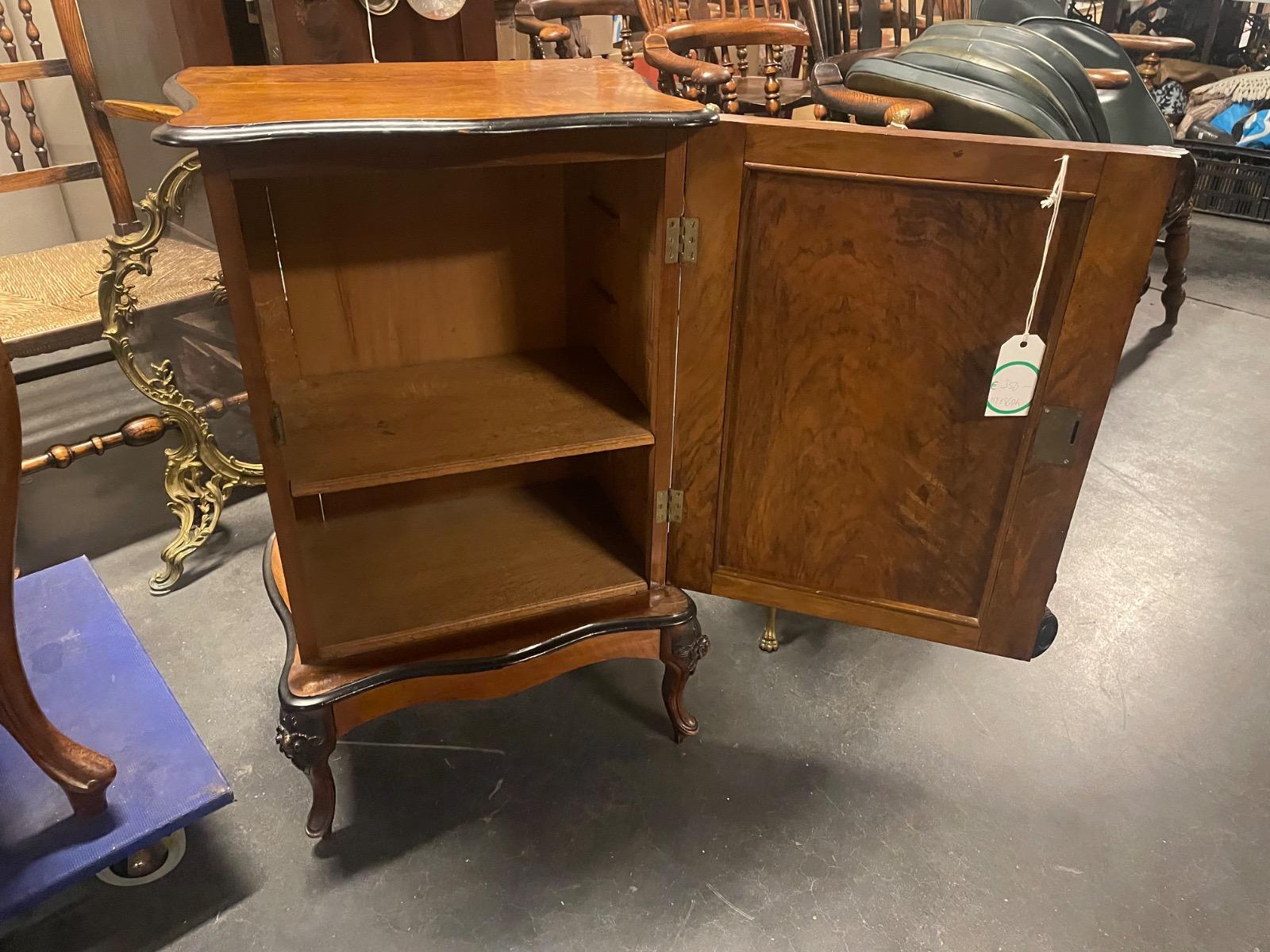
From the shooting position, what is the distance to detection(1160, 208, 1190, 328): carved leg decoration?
9.35 ft

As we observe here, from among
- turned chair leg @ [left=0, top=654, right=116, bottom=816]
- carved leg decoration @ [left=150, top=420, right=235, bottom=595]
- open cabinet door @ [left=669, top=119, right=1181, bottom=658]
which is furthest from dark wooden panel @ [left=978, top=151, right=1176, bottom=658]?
carved leg decoration @ [left=150, top=420, right=235, bottom=595]

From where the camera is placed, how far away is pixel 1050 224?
3.12 feet

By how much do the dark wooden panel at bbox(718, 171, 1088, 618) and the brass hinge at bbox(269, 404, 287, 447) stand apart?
554 millimetres

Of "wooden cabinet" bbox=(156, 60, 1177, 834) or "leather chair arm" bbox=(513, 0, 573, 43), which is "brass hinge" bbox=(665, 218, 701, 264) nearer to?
"wooden cabinet" bbox=(156, 60, 1177, 834)

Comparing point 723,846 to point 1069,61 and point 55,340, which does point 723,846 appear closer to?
point 1069,61

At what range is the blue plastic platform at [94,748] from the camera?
1130 mm

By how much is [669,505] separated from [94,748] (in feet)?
2.95

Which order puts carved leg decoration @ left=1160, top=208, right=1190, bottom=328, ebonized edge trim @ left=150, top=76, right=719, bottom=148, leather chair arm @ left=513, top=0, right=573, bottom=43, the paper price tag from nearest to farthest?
ebonized edge trim @ left=150, top=76, right=719, bottom=148
the paper price tag
leather chair arm @ left=513, top=0, right=573, bottom=43
carved leg decoration @ left=1160, top=208, right=1190, bottom=328

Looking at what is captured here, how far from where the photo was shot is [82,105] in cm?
210

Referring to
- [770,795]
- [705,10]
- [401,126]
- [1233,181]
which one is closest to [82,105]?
[705,10]

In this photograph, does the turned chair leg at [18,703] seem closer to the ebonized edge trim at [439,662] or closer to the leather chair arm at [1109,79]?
the ebonized edge trim at [439,662]

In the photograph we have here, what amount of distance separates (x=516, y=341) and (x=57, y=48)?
220cm

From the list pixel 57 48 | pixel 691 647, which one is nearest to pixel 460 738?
pixel 691 647

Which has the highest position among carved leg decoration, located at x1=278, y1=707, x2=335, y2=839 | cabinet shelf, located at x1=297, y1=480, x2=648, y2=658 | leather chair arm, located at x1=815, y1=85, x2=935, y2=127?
leather chair arm, located at x1=815, y1=85, x2=935, y2=127
